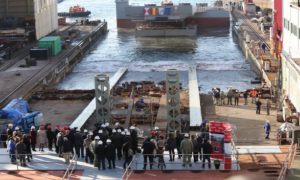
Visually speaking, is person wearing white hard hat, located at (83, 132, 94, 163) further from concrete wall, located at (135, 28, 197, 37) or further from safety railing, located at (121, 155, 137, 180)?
concrete wall, located at (135, 28, 197, 37)

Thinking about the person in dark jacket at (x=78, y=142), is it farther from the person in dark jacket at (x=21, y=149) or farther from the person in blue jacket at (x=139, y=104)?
the person in blue jacket at (x=139, y=104)

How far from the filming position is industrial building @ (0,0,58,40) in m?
69.6

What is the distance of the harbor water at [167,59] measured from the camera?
2061 inches

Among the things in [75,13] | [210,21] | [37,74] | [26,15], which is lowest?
Answer: [37,74]

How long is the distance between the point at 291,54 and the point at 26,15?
43.1m

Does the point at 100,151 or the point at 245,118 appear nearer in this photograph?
the point at 100,151

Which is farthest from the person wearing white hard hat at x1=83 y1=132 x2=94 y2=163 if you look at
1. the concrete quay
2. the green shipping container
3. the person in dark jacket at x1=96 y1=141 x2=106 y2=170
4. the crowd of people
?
the green shipping container

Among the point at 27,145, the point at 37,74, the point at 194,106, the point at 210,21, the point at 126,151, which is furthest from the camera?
the point at 210,21

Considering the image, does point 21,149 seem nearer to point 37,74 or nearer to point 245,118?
point 245,118

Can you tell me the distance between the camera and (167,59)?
206ft

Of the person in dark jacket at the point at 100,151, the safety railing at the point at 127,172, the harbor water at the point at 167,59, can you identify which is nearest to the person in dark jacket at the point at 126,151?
the safety railing at the point at 127,172

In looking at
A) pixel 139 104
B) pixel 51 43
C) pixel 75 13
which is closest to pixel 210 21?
pixel 51 43

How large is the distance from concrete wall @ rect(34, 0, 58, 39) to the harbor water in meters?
6.01

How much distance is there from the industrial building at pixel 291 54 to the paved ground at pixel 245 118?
146 cm
